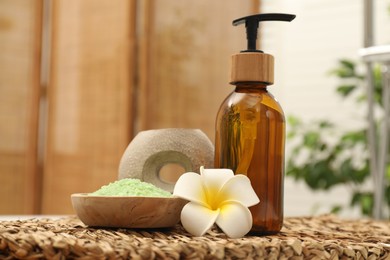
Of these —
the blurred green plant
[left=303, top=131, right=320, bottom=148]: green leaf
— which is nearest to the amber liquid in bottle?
the blurred green plant

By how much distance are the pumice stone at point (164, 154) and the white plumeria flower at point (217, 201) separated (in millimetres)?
114

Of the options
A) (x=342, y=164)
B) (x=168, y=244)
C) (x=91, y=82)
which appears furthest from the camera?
(x=342, y=164)

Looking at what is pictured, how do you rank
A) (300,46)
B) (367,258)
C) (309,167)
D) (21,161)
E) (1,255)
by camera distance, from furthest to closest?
(300,46), (309,167), (21,161), (367,258), (1,255)

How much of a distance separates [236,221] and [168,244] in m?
0.11

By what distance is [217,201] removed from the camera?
629mm

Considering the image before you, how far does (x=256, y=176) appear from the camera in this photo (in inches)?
25.6

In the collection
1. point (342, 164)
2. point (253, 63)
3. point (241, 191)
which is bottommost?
point (342, 164)

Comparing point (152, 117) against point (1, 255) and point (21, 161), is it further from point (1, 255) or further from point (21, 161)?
point (1, 255)

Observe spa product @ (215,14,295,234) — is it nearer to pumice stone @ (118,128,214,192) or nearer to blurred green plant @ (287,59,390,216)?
pumice stone @ (118,128,214,192)

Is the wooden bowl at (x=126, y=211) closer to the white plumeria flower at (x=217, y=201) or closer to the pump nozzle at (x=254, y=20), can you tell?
the white plumeria flower at (x=217, y=201)

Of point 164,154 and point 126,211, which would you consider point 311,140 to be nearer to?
point 164,154

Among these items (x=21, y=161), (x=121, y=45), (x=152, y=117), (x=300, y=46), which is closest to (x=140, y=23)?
(x=121, y=45)

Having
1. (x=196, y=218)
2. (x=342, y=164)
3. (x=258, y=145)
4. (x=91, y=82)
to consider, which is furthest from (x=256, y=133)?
(x=342, y=164)

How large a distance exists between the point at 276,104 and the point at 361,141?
1.72 meters
